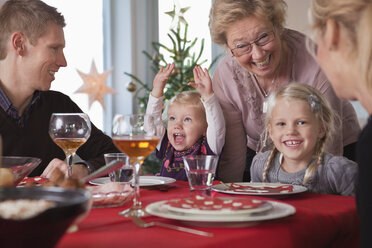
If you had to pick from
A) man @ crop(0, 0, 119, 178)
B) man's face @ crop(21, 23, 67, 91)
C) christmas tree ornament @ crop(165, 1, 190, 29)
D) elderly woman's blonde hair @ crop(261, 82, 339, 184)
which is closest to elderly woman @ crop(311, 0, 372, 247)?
elderly woman's blonde hair @ crop(261, 82, 339, 184)

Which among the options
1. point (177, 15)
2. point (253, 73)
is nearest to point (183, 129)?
point (253, 73)

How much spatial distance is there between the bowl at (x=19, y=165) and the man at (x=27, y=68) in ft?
2.35

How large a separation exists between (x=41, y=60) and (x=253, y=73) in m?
1.07

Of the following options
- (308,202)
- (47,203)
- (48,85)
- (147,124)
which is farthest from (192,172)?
(48,85)

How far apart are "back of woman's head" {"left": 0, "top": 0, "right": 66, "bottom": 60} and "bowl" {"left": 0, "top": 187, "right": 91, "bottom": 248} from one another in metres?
1.58

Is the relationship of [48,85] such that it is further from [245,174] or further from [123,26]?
[123,26]

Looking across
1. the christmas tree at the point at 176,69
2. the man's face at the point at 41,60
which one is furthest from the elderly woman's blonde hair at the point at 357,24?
the christmas tree at the point at 176,69

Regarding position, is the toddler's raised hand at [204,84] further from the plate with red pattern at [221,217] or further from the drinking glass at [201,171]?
the plate with red pattern at [221,217]

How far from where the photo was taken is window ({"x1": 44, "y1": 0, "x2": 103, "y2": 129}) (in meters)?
4.22

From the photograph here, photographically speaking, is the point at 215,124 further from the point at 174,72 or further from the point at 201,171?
the point at 174,72

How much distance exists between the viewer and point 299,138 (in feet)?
6.69

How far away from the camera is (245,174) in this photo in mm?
2621

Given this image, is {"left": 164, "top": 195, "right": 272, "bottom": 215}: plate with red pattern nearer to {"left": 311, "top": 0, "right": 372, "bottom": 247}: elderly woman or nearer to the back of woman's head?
{"left": 311, "top": 0, "right": 372, "bottom": 247}: elderly woman

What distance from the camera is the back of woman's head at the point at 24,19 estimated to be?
7.16 feet
